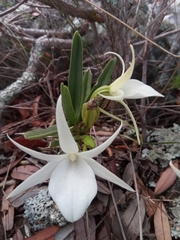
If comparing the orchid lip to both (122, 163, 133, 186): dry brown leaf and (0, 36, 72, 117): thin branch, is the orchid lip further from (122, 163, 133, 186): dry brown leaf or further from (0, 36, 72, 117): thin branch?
(0, 36, 72, 117): thin branch

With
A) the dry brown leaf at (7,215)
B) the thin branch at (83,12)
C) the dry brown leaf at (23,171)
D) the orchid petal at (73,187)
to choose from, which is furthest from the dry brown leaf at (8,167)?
the thin branch at (83,12)

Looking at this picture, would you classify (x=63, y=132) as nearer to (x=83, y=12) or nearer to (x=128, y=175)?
(x=128, y=175)

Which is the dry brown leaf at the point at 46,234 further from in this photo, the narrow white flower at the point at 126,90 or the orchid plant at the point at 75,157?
the narrow white flower at the point at 126,90

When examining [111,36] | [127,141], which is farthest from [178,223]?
[111,36]

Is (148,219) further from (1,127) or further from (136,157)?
(1,127)

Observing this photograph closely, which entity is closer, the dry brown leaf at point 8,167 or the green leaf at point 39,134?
the green leaf at point 39,134

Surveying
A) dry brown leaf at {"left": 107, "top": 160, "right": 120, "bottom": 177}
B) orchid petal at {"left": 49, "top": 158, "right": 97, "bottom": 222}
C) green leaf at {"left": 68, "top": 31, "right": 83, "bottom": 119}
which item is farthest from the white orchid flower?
dry brown leaf at {"left": 107, "top": 160, "right": 120, "bottom": 177}
